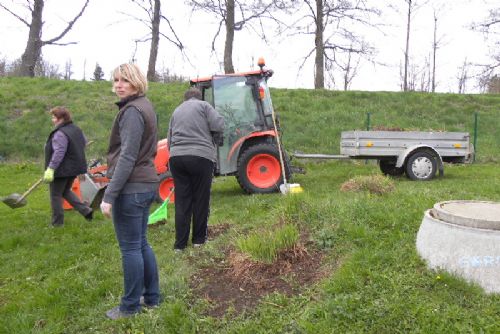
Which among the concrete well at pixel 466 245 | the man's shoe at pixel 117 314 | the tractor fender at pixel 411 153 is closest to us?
the concrete well at pixel 466 245

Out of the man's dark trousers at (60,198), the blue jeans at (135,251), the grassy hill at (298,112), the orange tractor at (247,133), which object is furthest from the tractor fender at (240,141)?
the grassy hill at (298,112)

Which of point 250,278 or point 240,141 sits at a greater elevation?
point 240,141

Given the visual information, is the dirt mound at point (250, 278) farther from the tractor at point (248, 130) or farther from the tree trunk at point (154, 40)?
the tree trunk at point (154, 40)

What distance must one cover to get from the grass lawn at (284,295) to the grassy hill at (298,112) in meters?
8.32

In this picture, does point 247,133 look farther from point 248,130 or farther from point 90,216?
point 90,216

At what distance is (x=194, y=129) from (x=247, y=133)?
11.0 ft

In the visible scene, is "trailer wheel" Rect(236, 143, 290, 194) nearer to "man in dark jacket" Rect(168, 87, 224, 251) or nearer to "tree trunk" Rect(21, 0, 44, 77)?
"man in dark jacket" Rect(168, 87, 224, 251)

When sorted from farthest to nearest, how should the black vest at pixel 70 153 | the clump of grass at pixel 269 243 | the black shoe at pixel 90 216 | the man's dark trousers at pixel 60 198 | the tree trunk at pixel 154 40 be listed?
the tree trunk at pixel 154 40, the black shoe at pixel 90 216, the man's dark trousers at pixel 60 198, the black vest at pixel 70 153, the clump of grass at pixel 269 243

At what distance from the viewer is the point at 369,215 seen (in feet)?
15.4

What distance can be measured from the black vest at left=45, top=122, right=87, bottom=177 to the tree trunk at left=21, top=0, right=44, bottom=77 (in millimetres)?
16159

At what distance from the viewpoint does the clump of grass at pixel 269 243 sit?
4223 millimetres

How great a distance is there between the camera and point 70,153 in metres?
6.54

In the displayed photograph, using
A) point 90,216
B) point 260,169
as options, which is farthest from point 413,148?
point 90,216

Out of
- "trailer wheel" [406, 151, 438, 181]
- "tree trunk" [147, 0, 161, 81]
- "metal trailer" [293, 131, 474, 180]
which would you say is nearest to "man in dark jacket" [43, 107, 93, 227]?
"metal trailer" [293, 131, 474, 180]
